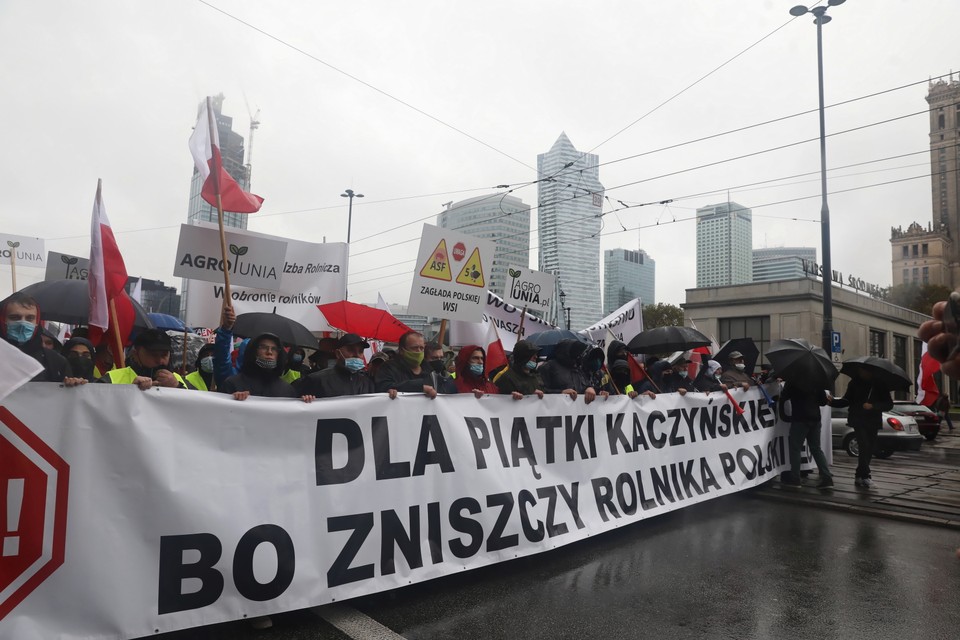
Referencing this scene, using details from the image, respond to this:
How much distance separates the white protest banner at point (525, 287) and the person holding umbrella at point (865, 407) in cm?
415

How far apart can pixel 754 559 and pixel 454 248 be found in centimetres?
407

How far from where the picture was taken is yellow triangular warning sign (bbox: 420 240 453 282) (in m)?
6.75

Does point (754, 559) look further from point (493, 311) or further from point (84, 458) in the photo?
point (493, 311)

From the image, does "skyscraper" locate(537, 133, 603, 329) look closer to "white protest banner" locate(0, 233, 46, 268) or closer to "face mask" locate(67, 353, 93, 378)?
"white protest banner" locate(0, 233, 46, 268)

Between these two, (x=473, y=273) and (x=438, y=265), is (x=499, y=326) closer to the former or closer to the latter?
(x=473, y=273)

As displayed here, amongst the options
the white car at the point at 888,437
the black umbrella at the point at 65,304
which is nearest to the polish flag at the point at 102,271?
the black umbrella at the point at 65,304

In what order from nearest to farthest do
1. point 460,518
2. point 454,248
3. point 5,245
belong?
point 460,518 < point 454,248 < point 5,245

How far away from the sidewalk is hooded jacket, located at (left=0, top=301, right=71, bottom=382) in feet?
23.7

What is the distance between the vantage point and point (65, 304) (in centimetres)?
622

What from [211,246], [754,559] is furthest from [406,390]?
[754,559]

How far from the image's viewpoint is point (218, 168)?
211 inches

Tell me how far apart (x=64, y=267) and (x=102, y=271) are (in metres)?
5.98

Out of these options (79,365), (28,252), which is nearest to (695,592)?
(79,365)

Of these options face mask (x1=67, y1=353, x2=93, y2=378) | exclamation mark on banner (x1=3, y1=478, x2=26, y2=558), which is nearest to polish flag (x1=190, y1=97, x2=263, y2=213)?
face mask (x1=67, y1=353, x2=93, y2=378)
